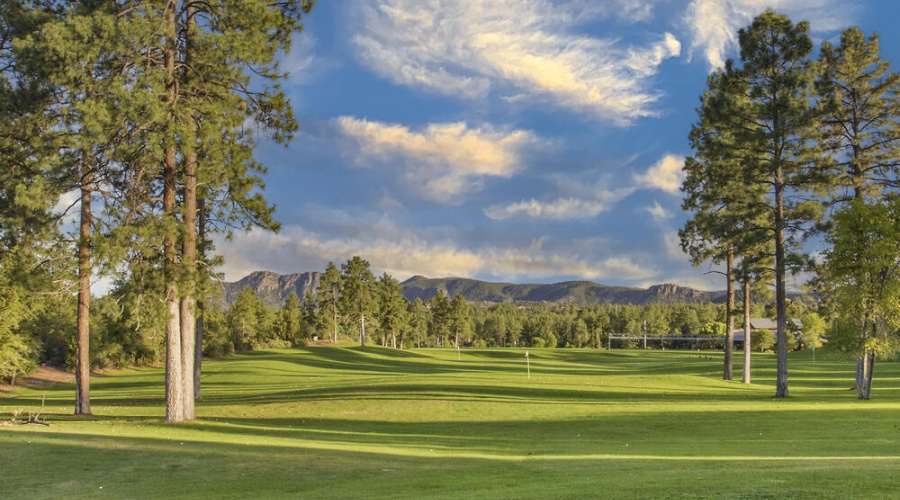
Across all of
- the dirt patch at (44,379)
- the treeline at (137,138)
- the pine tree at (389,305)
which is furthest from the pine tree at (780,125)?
the pine tree at (389,305)

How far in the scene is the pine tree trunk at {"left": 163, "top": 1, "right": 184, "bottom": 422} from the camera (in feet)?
61.2

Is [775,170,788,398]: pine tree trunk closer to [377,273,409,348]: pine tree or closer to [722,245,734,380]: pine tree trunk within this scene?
[722,245,734,380]: pine tree trunk

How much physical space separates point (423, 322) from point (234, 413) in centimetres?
11362

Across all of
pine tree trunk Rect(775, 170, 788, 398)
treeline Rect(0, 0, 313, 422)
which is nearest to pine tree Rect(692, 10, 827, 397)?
pine tree trunk Rect(775, 170, 788, 398)

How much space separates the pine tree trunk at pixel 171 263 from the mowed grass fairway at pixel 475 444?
1065 mm

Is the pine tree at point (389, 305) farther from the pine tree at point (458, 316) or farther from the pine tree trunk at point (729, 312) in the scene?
the pine tree trunk at point (729, 312)

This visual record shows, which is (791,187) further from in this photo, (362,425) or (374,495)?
(374,495)

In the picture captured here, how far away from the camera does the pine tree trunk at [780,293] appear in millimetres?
25750

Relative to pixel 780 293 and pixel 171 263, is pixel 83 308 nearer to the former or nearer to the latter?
pixel 171 263

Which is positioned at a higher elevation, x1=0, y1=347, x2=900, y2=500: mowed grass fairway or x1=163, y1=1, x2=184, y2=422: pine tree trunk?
x1=163, y1=1, x2=184, y2=422: pine tree trunk

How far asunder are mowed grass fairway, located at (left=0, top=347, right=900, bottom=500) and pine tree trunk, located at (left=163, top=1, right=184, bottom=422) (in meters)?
1.07

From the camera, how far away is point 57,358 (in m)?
57.0

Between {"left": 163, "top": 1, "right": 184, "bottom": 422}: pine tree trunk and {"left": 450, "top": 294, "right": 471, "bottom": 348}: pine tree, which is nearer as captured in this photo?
{"left": 163, "top": 1, "right": 184, "bottom": 422}: pine tree trunk

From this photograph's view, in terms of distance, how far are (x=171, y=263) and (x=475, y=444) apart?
10.7m
